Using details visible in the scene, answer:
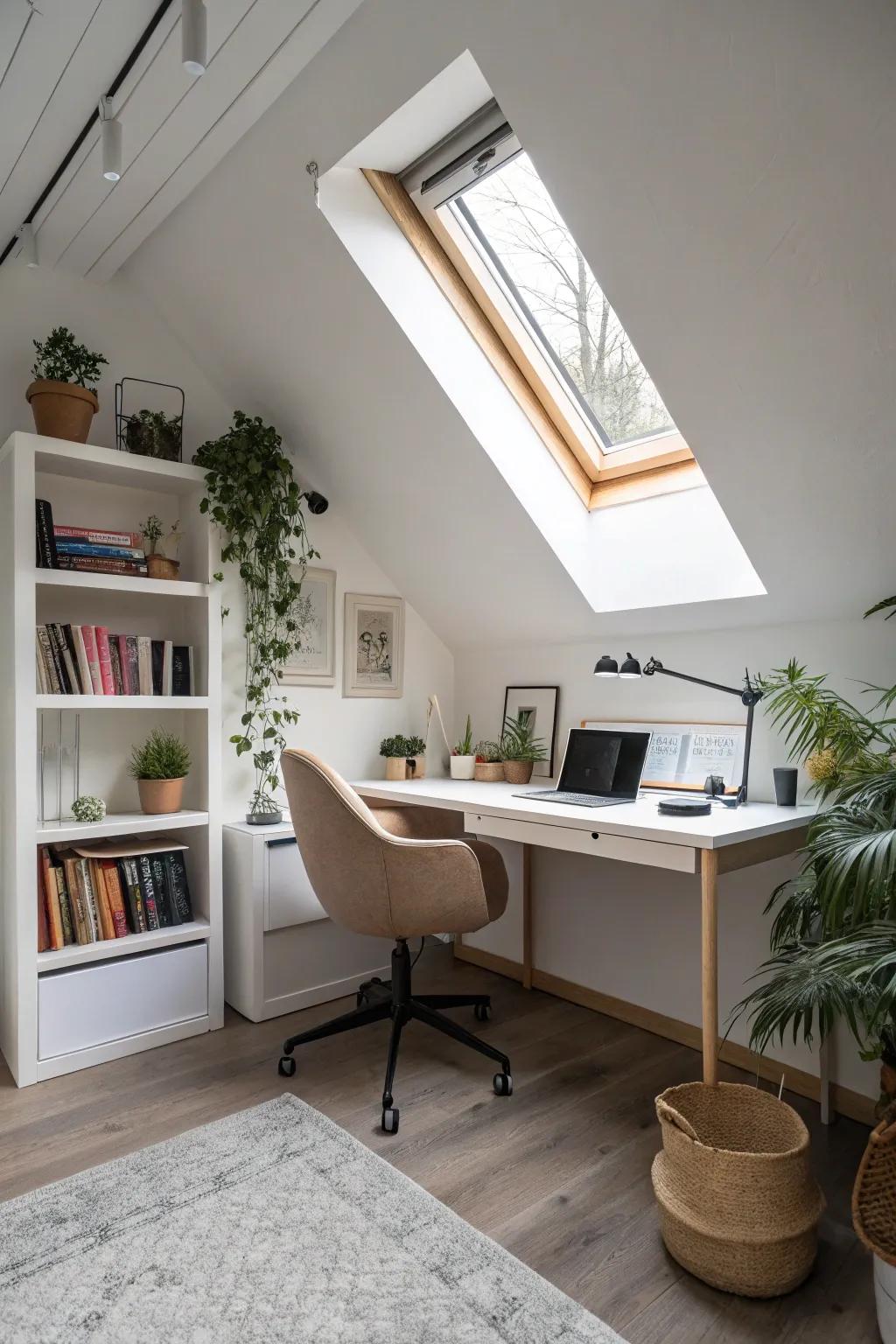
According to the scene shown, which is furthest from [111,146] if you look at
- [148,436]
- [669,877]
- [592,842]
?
[669,877]

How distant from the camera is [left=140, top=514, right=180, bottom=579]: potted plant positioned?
2623mm

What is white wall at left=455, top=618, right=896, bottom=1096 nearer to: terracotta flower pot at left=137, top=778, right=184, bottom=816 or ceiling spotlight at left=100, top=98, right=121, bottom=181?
terracotta flower pot at left=137, top=778, right=184, bottom=816

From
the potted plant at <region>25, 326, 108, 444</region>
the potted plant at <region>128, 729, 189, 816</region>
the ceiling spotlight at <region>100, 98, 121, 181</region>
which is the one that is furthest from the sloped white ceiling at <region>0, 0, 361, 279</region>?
the potted plant at <region>128, 729, 189, 816</region>

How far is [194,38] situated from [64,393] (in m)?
1.32

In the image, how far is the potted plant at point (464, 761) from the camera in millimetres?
3182

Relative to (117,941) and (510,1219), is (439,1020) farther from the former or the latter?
(117,941)

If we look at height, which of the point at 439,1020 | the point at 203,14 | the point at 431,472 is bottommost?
the point at 439,1020

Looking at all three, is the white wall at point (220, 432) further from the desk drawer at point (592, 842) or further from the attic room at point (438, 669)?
the desk drawer at point (592, 842)

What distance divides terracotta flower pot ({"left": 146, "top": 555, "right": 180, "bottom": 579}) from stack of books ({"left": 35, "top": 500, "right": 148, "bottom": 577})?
23 mm

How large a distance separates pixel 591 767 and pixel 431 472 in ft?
3.68

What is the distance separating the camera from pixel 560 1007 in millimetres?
2820

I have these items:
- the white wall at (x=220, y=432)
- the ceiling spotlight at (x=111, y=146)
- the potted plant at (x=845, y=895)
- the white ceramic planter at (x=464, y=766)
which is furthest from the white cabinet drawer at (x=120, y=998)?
the ceiling spotlight at (x=111, y=146)

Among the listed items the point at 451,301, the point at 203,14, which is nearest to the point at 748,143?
the point at 203,14

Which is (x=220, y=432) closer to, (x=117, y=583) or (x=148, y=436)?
(x=148, y=436)
